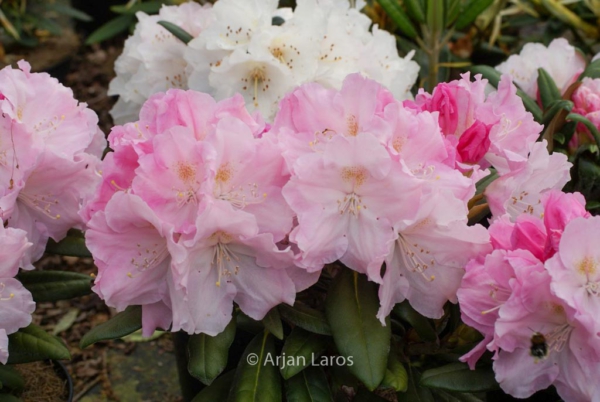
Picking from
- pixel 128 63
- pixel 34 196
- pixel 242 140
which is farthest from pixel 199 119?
pixel 128 63

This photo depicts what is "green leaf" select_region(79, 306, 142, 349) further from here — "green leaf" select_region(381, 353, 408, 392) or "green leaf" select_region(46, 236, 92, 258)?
"green leaf" select_region(381, 353, 408, 392)

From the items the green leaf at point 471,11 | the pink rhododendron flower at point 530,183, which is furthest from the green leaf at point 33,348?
the green leaf at point 471,11

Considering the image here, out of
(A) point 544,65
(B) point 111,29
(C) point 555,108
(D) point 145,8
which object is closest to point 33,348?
(C) point 555,108

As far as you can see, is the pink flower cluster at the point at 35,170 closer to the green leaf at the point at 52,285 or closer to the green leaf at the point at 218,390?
the green leaf at the point at 52,285

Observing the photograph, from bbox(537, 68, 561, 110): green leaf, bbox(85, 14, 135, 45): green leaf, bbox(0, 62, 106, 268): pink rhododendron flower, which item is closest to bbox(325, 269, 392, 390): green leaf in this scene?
bbox(0, 62, 106, 268): pink rhododendron flower

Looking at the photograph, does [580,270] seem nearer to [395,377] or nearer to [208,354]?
[395,377]

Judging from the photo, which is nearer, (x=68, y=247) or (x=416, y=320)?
(x=416, y=320)

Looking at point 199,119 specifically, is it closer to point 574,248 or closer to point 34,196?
point 34,196

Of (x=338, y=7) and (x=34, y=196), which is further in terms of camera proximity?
(x=338, y=7)
